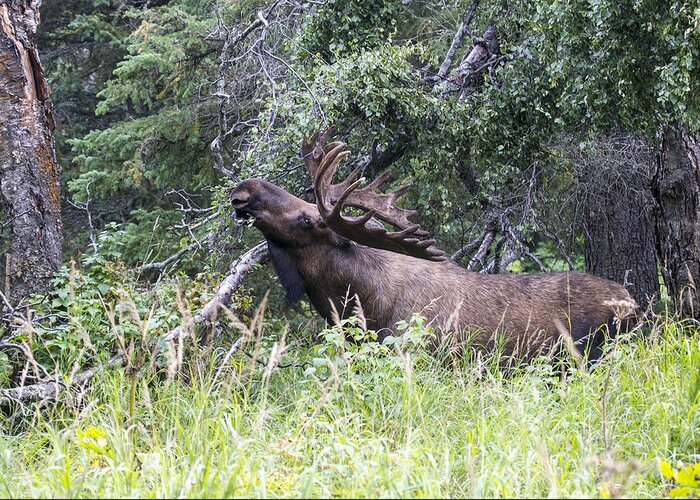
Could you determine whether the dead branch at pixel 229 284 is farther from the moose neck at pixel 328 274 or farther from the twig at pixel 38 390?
the twig at pixel 38 390

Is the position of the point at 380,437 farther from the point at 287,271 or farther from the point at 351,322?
the point at 287,271

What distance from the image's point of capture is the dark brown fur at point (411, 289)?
23.7 ft

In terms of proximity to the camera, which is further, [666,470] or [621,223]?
[621,223]

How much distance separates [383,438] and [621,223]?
5722 millimetres

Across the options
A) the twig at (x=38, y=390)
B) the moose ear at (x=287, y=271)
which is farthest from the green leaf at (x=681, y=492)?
the moose ear at (x=287, y=271)

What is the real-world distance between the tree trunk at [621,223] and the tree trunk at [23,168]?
16.5 ft

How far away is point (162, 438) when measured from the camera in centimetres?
488

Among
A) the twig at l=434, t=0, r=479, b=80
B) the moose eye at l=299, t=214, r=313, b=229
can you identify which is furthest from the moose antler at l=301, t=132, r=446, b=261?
the twig at l=434, t=0, r=479, b=80

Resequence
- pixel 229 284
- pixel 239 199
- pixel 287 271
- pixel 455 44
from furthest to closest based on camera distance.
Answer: pixel 455 44
pixel 287 271
pixel 229 284
pixel 239 199

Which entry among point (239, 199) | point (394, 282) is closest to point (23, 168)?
point (239, 199)

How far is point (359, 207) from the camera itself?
771 cm

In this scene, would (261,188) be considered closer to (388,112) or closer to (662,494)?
(388,112)

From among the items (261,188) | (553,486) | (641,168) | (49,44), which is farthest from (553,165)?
(49,44)

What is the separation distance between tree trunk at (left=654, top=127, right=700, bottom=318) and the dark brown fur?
47cm
